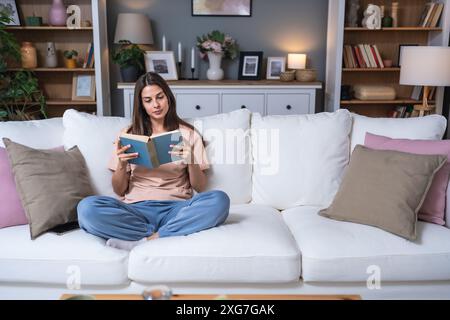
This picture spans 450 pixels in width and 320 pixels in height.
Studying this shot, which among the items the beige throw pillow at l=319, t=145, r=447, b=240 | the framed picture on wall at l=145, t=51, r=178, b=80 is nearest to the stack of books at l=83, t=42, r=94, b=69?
the framed picture on wall at l=145, t=51, r=178, b=80

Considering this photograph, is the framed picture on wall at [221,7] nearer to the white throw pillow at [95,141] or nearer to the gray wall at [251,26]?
the gray wall at [251,26]

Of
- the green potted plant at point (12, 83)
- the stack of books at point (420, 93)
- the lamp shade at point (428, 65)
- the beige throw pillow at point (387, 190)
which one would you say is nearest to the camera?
the beige throw pillow at point (387, 190)

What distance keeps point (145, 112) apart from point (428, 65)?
81.0 inches

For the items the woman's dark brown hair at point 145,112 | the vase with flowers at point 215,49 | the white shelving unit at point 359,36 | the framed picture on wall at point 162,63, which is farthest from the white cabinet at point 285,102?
the woman's dark brown hair at point 145,112

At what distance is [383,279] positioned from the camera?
6.39ft

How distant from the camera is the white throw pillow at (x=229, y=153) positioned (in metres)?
2.44

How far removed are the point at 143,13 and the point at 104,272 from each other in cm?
317

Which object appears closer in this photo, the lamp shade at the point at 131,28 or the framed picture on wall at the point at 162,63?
the lamp shade at the point at 131,28

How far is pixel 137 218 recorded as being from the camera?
2.09 meters

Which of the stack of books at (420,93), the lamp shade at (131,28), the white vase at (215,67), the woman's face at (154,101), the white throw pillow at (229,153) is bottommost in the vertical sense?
the white throw pillow at (229,153)

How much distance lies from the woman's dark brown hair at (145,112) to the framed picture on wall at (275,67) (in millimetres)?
2363

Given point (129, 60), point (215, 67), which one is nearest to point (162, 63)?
point (129, 60)

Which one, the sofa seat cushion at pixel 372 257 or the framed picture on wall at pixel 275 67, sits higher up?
the framed picture on wall at pixel 275 67
